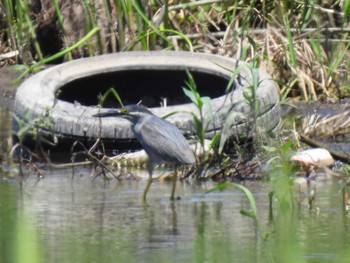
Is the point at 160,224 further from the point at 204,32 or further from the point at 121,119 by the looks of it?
the point at 204,32

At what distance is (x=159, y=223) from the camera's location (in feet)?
17.2

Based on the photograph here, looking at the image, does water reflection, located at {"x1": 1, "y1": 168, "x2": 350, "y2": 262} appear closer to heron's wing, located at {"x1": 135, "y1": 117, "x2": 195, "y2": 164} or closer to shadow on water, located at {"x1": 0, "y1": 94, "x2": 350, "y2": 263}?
shadow on water, located at {"x1": 0, "y1": 94, "x2": 350, "y2": 263}

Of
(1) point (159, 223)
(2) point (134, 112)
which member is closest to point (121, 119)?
(2) point (134, 112)

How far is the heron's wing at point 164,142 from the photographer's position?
6137mm

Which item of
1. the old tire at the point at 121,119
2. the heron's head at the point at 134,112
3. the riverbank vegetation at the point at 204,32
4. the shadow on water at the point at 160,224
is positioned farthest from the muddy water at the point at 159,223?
the riverbank vegetation at the point at 204,32

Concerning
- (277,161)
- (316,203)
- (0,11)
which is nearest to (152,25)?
(0,11)

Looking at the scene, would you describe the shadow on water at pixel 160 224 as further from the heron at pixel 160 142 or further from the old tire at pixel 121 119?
the old tire at pixel 121 119

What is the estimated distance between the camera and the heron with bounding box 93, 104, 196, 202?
6129mm

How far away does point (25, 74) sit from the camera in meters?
9.78

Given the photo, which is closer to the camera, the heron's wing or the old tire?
the heron's wing

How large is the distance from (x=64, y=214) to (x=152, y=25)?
14.2ft

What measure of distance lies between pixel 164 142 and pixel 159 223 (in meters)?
1.03

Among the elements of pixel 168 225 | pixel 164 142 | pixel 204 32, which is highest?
pixel 204 32

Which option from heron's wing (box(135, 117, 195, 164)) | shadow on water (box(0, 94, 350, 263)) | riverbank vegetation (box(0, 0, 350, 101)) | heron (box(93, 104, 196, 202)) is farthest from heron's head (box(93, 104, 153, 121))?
riverbank vegetation (box(0, 0, 350, 101))
